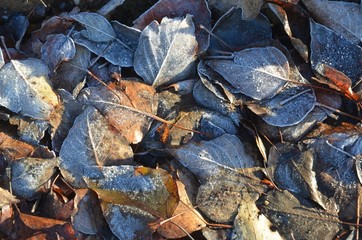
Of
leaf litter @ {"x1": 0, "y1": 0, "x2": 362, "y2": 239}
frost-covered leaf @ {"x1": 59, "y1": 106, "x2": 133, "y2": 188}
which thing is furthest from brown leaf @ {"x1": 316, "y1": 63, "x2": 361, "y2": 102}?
frost-covered leaf @ {"x1": 59, "y1": 106, "x2": 133, "y2": 188}

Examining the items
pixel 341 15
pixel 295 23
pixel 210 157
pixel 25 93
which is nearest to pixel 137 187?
pixel 210 157

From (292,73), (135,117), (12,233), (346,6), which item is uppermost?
(346,6)

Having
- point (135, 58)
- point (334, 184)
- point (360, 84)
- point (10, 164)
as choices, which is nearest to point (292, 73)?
point (360, 84)

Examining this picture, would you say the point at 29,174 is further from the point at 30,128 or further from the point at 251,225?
the point at 251,225

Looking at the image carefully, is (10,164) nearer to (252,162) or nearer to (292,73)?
(252,162)

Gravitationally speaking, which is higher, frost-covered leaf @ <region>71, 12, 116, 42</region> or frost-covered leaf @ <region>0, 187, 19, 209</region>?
frost-covered leaf @ <region>71, 12, 116, 42</region>

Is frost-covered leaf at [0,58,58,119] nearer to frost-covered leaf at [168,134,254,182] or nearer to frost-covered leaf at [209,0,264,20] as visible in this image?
frost-covered leaf at [168,134,254,182]

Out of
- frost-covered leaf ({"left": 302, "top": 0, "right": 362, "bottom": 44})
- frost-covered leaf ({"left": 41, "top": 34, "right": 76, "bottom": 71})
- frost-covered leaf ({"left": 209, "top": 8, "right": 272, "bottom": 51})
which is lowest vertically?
frost-covered leaf ({"left": 41, "top": 34, "right": 76, "bottom": 71})
